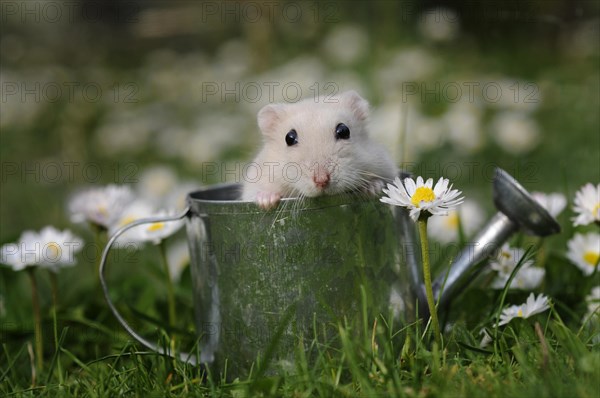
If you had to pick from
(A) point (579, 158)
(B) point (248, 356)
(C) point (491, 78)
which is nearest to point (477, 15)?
(C) point (491, 78)

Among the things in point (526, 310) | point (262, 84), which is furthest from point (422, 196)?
point (262, 84)

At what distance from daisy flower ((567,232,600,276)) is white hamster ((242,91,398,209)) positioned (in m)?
0.77

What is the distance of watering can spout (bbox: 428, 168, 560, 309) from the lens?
7.30ft

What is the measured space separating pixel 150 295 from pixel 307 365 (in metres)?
1.15

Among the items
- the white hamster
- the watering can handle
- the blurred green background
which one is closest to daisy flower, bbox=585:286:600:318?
the white hamster

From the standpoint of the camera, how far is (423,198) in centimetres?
189

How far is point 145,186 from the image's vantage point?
4828mm

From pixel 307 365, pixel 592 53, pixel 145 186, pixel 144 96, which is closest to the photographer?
pixel 307 365

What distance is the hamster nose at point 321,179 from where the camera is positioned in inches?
80.3

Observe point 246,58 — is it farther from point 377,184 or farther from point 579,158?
point 377,184

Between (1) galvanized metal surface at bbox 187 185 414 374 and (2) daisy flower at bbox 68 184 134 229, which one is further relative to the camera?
(2) daisy flower at bbox 68 184 134 229

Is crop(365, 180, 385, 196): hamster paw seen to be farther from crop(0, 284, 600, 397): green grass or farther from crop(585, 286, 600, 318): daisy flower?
crop(585, 286, 600, 318): daisy flower

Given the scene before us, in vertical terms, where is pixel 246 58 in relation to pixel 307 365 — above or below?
above

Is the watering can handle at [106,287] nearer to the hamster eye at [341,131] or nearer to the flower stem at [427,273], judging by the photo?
the hamster eye at [341,131]
